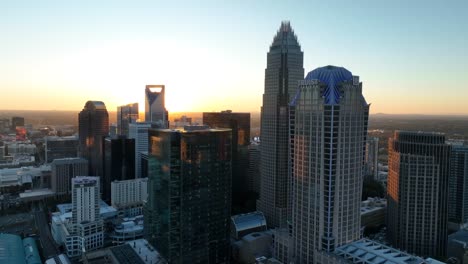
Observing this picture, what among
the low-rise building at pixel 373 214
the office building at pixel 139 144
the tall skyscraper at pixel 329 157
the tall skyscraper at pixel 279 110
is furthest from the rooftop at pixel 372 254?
the office building at pixel 139 144

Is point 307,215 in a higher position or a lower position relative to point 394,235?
higher

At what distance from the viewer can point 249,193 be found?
525ft

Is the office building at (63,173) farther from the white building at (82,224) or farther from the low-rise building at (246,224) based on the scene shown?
the low-rise building at (246,224)

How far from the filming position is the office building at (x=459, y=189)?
120750 millimetres

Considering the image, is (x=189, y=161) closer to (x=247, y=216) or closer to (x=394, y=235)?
(x=247, y=216)

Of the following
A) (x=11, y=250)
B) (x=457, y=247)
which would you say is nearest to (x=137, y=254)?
(x=11, y=250)

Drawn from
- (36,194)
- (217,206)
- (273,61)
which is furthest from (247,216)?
(36,194)

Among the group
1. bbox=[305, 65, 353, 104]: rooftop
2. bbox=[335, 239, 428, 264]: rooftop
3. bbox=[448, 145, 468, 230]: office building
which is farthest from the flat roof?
bbox=[448, 145, 468, 230]: office building

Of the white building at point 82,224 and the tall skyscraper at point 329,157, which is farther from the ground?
the tall skyscraper at point 329,157

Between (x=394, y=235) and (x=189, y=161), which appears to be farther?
(x=394, y=235)

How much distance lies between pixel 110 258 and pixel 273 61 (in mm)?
77632

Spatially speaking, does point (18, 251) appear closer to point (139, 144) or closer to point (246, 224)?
point (246, 224)

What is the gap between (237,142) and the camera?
525 ft

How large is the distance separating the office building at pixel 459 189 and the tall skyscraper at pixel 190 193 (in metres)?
79.7
